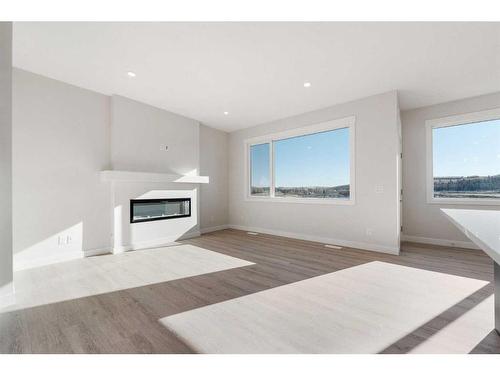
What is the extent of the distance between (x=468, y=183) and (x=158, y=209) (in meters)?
5.98

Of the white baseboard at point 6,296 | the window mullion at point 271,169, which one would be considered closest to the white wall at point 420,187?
the window mullion at point 271,169

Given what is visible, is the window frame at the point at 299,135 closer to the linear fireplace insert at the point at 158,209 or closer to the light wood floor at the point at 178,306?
the light wood floor at the point at 178,306

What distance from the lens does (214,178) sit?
6.15 meters

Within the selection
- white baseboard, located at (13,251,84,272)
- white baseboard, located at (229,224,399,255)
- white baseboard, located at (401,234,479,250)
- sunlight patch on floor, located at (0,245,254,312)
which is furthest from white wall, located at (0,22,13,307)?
white baseboard, located at (401,234,479,250)

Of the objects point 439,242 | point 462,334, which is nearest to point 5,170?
point 462,334

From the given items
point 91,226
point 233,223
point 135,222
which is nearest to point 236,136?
point 233,223

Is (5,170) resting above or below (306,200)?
above

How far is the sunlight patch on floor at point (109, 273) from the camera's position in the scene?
2373mm

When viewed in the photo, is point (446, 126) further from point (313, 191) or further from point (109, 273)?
point (109, 273)

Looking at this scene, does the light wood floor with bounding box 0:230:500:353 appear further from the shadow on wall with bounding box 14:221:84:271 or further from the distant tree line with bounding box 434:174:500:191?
the shadow on wall with bounding box 14:221:84:271

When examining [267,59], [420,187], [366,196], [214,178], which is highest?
[267,59]

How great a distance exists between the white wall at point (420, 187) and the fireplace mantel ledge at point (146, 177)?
4445 millimetres

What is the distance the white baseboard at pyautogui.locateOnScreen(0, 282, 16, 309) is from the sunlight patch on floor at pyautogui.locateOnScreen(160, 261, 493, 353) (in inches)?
60.2
